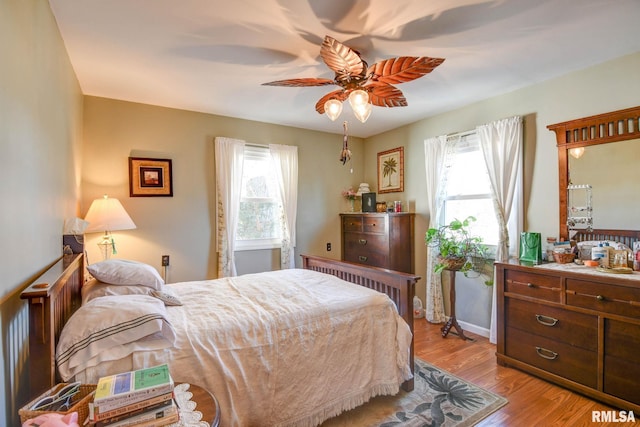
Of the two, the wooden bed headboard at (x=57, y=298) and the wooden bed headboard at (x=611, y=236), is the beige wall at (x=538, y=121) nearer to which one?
the wooden bed headboard at (x=611, y=236)

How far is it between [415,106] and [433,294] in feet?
7.22

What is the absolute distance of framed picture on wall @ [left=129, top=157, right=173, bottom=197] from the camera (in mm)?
3199

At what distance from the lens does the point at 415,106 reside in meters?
3.37

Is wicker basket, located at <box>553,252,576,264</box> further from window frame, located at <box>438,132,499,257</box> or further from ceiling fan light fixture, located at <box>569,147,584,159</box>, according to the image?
ceiling fan light fixture, located at <box>569,147,584,159</box>

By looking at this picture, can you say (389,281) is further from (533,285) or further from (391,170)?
(391,170)

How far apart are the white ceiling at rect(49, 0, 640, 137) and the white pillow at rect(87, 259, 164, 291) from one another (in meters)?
1.52

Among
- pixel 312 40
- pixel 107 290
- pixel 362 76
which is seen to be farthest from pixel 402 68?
pixel 107 290

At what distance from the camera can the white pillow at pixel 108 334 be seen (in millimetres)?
1306

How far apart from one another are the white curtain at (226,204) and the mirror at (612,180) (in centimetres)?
338

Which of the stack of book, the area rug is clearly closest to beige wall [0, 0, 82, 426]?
the stack of book

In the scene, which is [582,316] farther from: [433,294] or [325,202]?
[325,202]

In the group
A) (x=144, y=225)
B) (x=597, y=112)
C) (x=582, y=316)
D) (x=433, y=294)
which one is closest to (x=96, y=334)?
(x=144, y=225)

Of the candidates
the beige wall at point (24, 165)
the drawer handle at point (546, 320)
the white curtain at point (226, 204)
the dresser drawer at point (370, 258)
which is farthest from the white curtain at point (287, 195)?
the drawer handle at point (546, 320)

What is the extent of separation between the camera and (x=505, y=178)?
9.74 feet
